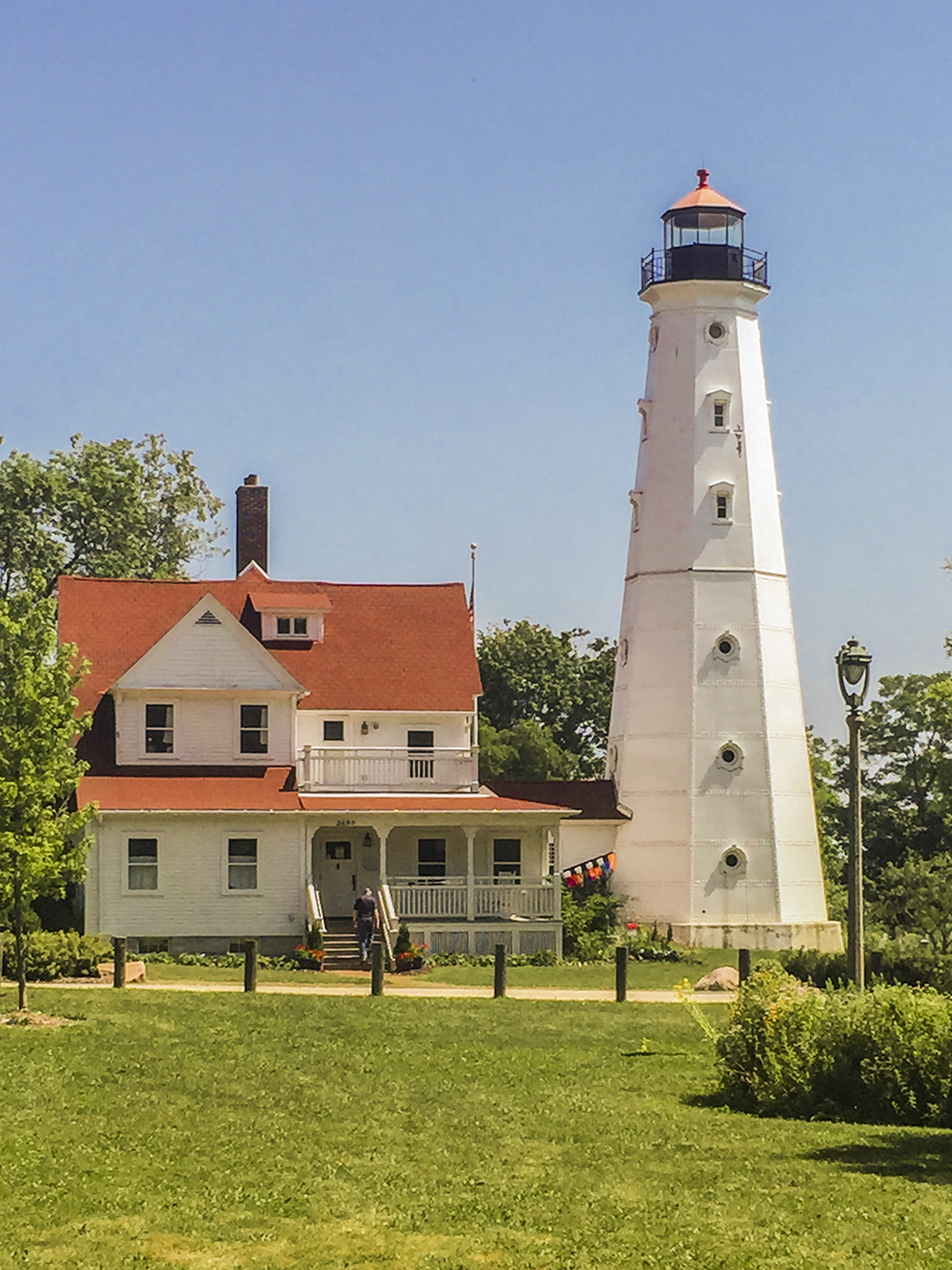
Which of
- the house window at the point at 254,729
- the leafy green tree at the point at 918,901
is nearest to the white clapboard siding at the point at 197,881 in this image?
the house window at the point at 254,729

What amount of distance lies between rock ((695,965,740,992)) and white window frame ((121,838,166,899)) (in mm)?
12539

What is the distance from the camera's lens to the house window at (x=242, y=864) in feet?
140

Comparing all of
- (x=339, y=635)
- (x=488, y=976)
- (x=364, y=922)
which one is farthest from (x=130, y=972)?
(x=339, y=635)

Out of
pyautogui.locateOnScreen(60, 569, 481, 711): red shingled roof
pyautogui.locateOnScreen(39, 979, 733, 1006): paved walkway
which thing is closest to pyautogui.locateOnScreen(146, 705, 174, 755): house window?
pyautogui.locateOnScreen(60, 569, 481, 711): red shingled roof

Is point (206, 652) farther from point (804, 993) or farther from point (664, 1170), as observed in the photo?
point (664, 1170)

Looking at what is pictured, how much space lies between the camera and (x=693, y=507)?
5147cm

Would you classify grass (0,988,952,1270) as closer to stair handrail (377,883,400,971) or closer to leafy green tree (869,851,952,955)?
stair handrail (377,883,400,971)

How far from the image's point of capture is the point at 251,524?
55.3 meters

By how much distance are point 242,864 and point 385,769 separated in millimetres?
5187

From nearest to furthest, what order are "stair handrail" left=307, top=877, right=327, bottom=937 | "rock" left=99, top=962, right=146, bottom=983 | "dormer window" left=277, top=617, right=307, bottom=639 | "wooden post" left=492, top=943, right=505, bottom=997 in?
"wooden post" left=492, top=943, right=505, bottom=997 → "rock" left=99, top=962, right=146, bottom=983 → "stair handrail" left=307, top=877, right=327, bottom=937 → "dormer window" left=277, top=617, right=307, bottom=639

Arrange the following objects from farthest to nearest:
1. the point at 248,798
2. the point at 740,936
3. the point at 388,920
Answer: the point at 740,936
the point at 248,798
the point at 388,920

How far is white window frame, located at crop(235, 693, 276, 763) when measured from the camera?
Answer: 4572 cm

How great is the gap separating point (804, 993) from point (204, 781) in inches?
991

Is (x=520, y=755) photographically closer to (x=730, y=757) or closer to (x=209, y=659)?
(x=730, y=757)
